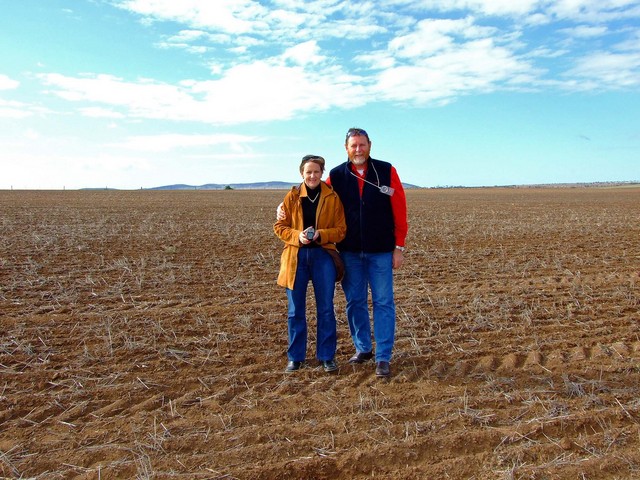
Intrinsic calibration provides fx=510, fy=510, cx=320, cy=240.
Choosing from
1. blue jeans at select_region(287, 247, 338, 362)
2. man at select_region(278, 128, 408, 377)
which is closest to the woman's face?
man at select_region(278, 128, 408, 377)

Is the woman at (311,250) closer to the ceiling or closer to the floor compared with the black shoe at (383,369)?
closer to the ceiling

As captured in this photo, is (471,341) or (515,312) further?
(515,312)

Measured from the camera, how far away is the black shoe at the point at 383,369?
4242 millimetres

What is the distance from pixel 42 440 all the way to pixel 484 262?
8.22 meters

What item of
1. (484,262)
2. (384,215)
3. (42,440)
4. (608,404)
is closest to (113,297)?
(42,440)

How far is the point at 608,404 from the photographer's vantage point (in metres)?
3.70

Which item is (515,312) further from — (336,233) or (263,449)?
(263,449)

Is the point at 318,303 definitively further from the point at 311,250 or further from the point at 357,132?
the point at 357,132

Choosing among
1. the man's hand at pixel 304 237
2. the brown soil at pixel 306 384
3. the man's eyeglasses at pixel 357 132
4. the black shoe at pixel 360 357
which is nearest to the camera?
the brown soil at pixel 306 384

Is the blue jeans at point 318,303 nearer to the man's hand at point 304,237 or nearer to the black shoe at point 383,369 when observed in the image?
the man's hand at point 304,237

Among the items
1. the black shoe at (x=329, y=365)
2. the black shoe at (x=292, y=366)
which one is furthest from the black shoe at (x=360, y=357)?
the black shoe at (x=292, y=366)

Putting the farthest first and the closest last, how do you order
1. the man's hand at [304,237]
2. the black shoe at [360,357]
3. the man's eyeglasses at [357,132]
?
the black shoe at [360,357]
the man's eyeglasses at [357,132]
the man's hand at [304,237]

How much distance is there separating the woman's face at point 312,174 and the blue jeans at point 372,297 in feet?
2.31

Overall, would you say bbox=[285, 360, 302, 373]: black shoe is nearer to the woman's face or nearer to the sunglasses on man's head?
the woman's face
